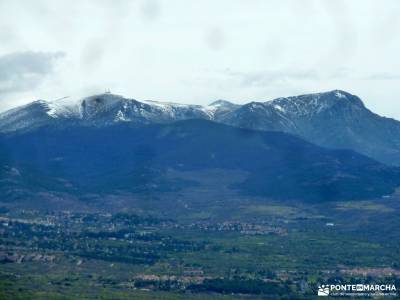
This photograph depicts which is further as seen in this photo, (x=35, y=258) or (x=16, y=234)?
(x=16, y=234)

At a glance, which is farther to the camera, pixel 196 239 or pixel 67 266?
pixel 196 239

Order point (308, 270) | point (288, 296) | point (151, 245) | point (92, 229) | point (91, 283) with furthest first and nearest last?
1. point (92, 229)
2. point (151, 245)
3. point (308, 270)
4. point (91, 283)
5. point (288, 296)

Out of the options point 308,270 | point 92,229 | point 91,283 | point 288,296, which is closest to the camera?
point 288,296

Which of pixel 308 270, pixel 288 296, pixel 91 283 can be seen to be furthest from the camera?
pixel 308 270

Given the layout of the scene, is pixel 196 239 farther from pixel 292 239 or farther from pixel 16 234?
pixel 16 234

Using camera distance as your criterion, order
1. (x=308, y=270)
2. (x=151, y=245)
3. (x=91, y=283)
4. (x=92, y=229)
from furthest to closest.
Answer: (x=92, y=229) < (x=151, y=245) < (x=308, y=270) < (x=91, y=283)

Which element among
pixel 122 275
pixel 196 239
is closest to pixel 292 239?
pixel 196 239

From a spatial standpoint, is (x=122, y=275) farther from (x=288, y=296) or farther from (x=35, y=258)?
(x=288, y=296)

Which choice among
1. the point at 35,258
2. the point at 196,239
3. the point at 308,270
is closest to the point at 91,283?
the point at 35,258
